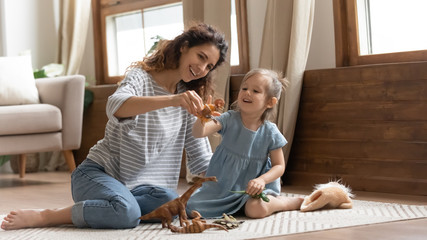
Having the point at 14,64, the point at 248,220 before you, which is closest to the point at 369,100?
the point at 248,220

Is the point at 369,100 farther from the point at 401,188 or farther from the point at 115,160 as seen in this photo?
the point at 115,160

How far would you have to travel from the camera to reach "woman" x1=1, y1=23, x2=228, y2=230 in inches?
76.2

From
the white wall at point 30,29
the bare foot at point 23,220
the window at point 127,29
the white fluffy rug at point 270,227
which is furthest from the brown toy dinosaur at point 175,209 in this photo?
the white wall at point 30,29

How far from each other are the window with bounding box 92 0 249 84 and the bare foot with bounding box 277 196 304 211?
1981mm

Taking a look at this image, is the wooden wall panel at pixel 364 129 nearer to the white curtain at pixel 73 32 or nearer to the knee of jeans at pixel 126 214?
the knee of jeans at pixel 126 214

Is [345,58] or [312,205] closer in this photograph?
[312,205]

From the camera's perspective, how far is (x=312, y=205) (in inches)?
87.0

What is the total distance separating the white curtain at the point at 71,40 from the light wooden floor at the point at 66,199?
225mm

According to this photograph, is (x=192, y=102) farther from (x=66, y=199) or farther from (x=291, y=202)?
(x=66, y=199)

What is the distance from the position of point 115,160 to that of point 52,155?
9.14ft

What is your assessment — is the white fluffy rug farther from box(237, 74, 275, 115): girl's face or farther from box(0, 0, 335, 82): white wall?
box(0, 0, 335, 82): white wall

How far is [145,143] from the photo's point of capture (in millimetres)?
2031

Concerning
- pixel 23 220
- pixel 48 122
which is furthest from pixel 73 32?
pixel 23 220

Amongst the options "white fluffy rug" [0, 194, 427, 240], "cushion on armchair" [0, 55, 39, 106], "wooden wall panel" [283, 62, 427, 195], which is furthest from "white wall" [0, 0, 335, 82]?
"white fluffy rug" [0, 194, 427, 240]
